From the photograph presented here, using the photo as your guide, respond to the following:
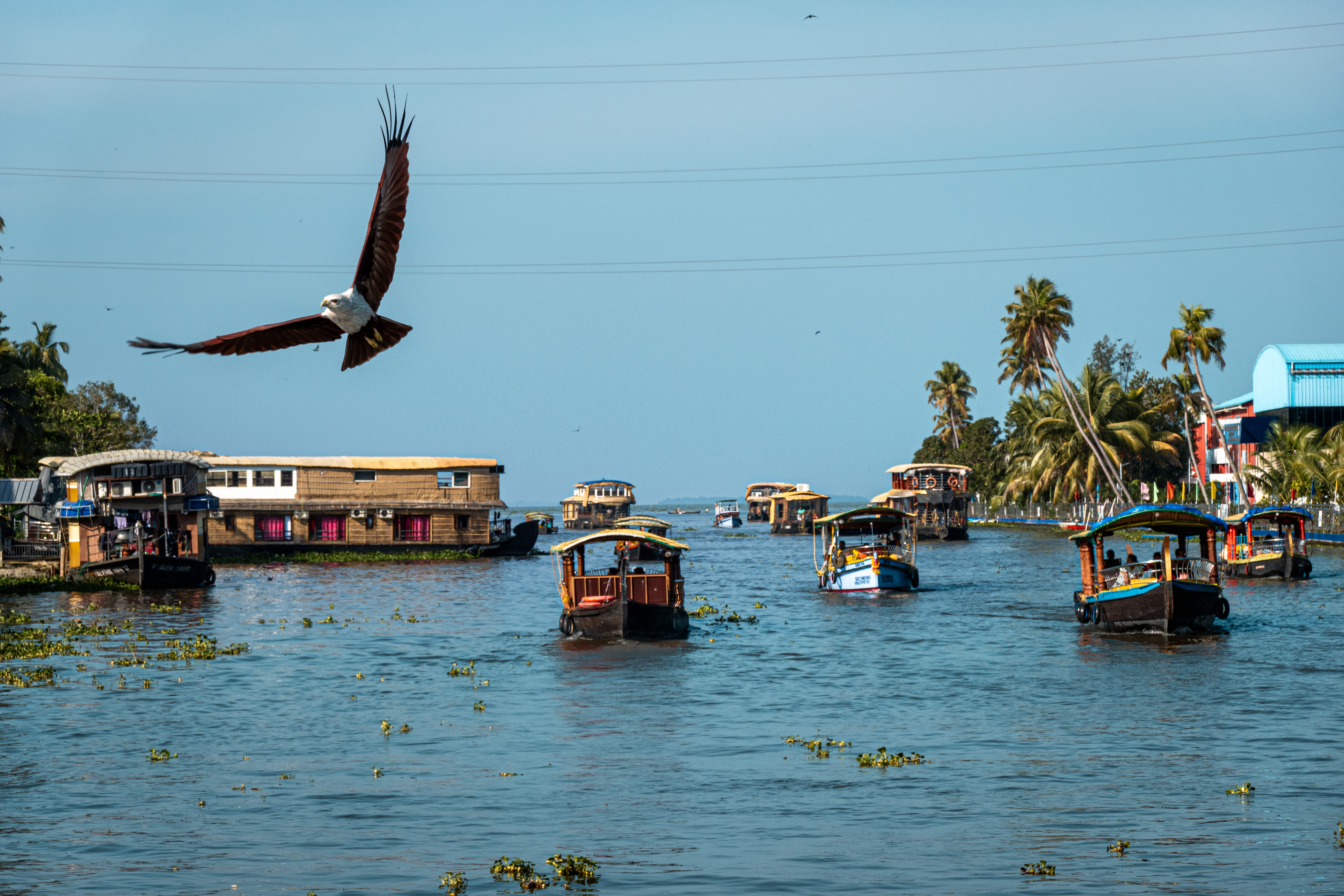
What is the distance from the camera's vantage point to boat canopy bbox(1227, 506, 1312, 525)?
49.8 metres

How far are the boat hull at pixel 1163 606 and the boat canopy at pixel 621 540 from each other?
11408 millimetres

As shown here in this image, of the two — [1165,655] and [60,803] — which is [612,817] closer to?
[60,803]

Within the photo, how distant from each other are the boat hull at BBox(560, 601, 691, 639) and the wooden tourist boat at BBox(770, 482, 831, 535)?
82746 mm

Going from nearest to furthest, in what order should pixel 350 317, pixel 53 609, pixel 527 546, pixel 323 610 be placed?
pixel 350 317 < pixel 53 609 < pixel 323 610 < pixel 527 546

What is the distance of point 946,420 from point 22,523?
104 metres

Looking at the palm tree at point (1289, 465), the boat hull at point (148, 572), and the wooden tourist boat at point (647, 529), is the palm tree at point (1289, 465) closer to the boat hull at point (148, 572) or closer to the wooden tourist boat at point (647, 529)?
the wooden tourist boat at point (647, 529)

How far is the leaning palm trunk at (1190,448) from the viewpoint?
279 feet

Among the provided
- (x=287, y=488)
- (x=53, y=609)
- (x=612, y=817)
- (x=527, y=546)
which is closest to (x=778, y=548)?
(x=527, y=546)

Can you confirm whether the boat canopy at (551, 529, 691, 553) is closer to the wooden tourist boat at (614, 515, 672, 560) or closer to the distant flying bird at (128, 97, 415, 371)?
the wooden tourist boat at (614, 515, 672, 560)

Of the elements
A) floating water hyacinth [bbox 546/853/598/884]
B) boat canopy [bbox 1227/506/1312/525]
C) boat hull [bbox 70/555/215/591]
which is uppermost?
boat canopy [bbox 1227/506/1312/525]

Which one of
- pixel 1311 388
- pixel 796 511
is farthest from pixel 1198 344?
pixel 796 511

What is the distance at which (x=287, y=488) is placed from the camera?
6900 cm

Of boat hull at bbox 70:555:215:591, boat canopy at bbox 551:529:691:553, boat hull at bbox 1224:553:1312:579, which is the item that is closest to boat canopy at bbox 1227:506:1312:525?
boat hull at bbox 1224:553:1312:579

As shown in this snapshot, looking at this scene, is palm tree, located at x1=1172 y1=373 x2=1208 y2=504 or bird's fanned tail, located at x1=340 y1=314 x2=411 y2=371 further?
palm tree, located at x1=1172 y1=373 x2=1208 y2=504
